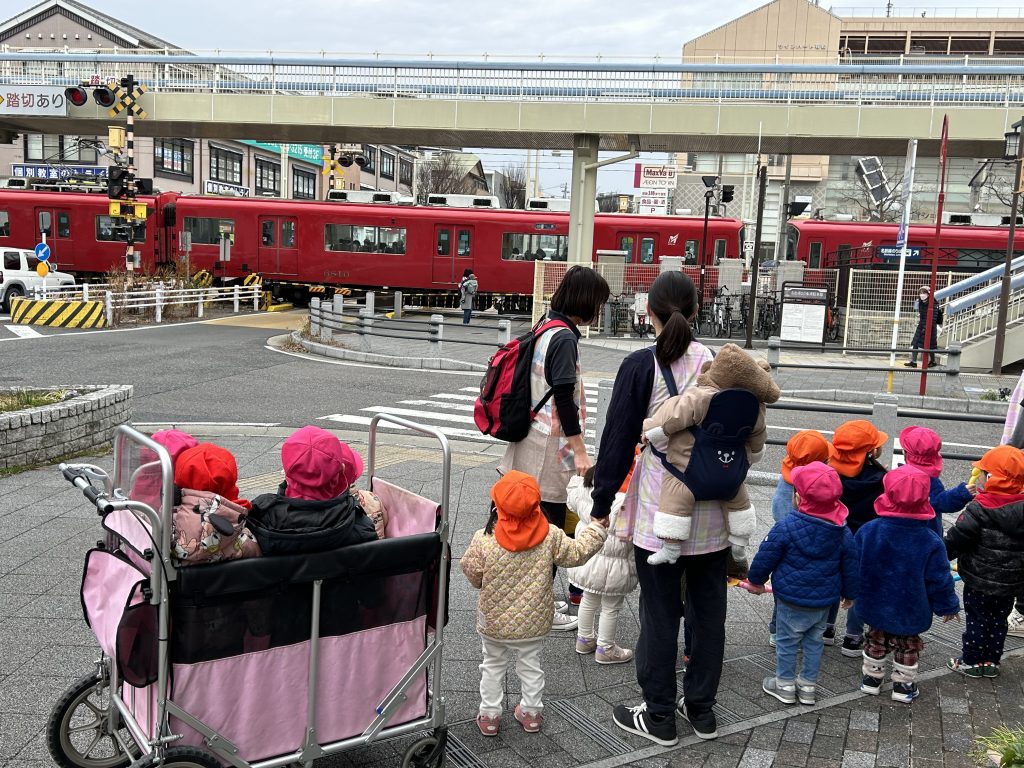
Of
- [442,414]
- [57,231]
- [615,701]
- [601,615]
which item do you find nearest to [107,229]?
[57,231]

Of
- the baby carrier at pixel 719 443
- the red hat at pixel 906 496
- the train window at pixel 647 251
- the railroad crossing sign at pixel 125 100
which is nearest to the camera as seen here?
the baby carrier at pixel 719 443

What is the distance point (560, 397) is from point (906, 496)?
169 cm

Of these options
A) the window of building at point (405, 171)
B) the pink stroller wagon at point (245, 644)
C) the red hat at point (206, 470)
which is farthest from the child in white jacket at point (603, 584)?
the window of building at point (405, 171)

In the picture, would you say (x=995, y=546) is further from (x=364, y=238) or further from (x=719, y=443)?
(x=364, y=238)

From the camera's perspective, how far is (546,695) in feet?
13.9

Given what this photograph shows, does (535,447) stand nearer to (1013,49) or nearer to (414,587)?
(414,587)

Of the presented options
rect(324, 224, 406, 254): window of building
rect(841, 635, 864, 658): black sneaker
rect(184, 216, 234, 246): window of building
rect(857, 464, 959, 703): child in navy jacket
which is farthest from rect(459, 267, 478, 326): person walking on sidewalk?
rect(857, 464, 959, 703): child in navy jacket

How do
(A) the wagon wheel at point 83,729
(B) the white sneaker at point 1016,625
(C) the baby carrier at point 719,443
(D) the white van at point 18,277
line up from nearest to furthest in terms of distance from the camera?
1. (A) the wagon wheel at point 83,729
2. (C) the baby carrier at point 719,443
3. (B) the white sneaker at point 1016,625
4. (D) the white van at point 18,277

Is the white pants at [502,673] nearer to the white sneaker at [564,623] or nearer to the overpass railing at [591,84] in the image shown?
the white sneaker at [564,623]

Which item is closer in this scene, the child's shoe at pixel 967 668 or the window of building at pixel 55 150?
the child's shoe at pixel 967 668

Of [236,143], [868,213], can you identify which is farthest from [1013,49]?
[236,143]

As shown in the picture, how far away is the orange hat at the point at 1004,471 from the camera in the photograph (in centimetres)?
432

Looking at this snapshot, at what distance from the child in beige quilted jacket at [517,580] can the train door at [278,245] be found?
28411 millimetres

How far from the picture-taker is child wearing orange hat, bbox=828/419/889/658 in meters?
4.42
